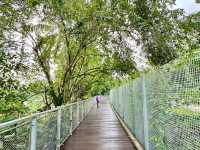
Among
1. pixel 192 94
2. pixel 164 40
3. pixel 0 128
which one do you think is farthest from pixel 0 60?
pixel 192 94

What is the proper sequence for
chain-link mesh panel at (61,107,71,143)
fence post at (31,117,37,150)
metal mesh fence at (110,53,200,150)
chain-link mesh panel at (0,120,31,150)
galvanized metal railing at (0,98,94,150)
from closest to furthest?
1. metal mesh fence at (110,53,200,150)
2. chain-link mesh panel at (0,120,31,150)
3. galvanized metal railing at (0,98,94,150)
4. fence post at (31,117,37,150)
5. chain-link mesh panel at (61,107,71,143)

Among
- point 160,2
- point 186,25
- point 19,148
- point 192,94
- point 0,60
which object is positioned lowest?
point 19,148

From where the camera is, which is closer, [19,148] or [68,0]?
[19,148]

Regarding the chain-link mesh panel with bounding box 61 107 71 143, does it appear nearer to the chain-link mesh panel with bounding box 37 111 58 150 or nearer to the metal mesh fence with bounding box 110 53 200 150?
the chain-link mesh panel with bounding box 37 111 58 150

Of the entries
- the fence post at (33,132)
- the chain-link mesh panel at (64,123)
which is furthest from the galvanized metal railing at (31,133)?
the chain-link mesh panel at (64,123)

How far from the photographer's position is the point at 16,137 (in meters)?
3.93

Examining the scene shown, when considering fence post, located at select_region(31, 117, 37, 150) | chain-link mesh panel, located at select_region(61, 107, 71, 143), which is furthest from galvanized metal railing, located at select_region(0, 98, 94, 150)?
chain-link mesh panel, located at select_region(61, 107, 71, 143)

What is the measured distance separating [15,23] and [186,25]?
18.2ft

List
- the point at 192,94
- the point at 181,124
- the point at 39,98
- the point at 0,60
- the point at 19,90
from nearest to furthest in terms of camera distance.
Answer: the point at 192,94 < the point at 181,124 < the point at 0,60 < the point at 19,90 < the point at 39,98

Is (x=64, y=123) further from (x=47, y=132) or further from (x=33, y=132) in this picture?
(x=33, y=132)

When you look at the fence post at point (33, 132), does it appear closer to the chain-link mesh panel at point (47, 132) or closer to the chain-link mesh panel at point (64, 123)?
the chain-link mesh panel at point (47, 132)

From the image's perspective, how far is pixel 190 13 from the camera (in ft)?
30.7

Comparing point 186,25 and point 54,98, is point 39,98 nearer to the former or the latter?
point 54,98

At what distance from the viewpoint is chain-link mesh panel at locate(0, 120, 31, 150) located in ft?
11.4
